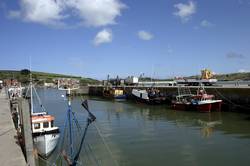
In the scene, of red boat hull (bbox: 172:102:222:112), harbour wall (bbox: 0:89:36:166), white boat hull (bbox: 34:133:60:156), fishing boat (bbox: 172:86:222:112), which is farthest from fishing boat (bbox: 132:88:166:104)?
harbour wall (bbox: 0:89:36:166)

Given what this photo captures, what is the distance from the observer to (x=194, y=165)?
52.3 feet

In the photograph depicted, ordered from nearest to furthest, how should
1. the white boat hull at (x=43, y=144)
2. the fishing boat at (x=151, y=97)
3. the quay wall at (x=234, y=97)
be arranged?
1. the white boat hull at (x=43, y=144)
2. the quay wall at (x=234, y=97)
3. the fishing boat at (x=151, y=97)

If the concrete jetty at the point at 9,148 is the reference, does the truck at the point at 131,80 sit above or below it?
above

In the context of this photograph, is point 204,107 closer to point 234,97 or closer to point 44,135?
point 234,97

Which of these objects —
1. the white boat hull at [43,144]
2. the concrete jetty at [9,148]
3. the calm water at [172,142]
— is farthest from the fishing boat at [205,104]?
the concrete jetty at [9,148]

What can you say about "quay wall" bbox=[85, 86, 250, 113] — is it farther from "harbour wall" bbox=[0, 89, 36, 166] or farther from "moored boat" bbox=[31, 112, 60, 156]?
"harbour wall" bbox=[0, 89, 36, 166]

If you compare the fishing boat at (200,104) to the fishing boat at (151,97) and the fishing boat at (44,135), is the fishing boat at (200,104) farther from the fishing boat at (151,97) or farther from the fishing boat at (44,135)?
the fishing boat at (44,135)

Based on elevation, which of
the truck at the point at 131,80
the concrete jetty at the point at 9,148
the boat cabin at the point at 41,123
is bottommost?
the concrete jetty at the point at 9,148

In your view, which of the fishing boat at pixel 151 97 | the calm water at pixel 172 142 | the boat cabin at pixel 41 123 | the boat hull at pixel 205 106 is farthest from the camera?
the fishing boat at pixel 151 97

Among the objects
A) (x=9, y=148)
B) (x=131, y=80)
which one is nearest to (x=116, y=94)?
(x=131, y=80)

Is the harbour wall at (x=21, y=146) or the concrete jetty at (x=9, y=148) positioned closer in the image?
the harbour wall at (x=21, y=146)

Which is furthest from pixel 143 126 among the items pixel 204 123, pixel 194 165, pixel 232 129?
pixel 194 165

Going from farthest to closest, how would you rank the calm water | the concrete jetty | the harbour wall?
the calm water → the concrete jetty → the harbour wall

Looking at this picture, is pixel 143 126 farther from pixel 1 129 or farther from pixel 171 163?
pixel 1 129
